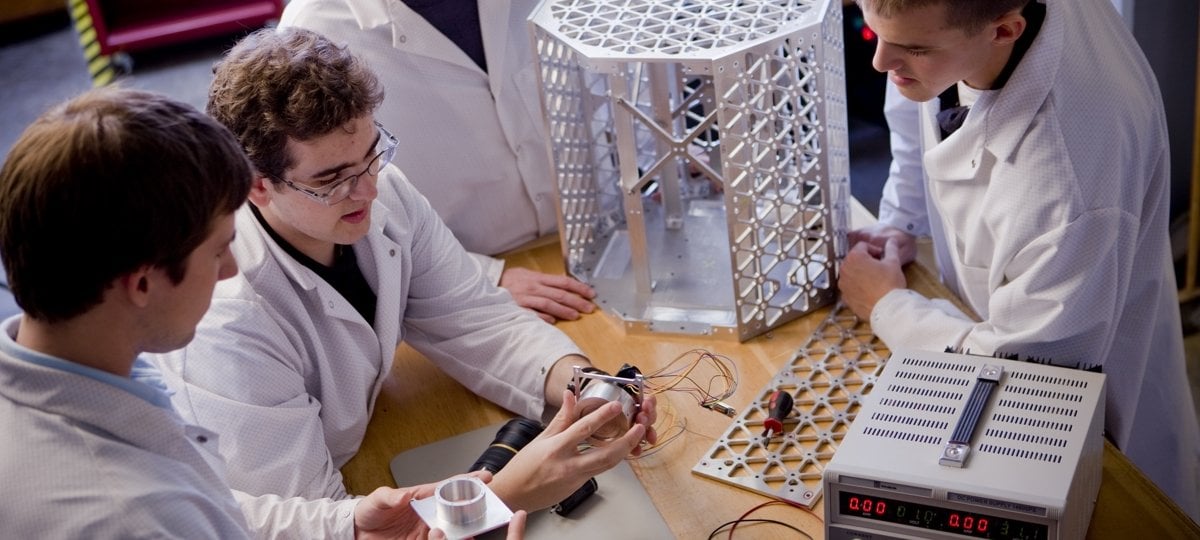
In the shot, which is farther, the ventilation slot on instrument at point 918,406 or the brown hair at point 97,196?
the ventilation slot on instrument at point 918,406

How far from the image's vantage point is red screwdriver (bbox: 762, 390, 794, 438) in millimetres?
1584

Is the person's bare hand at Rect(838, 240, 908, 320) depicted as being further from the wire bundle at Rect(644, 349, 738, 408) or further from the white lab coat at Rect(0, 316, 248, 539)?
the white lab coat at Rect(0, 316, 248, 539)

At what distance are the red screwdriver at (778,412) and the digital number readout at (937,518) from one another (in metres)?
0.30

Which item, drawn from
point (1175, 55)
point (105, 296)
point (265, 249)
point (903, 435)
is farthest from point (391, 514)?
point (1175, 55)

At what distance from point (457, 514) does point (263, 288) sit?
443 millimetres

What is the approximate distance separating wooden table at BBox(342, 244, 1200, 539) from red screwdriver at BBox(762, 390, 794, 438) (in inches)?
2.7

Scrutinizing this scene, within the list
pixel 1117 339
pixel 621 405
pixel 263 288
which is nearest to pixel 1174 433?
pixel 1117 339

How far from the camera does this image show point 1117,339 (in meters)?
1.59

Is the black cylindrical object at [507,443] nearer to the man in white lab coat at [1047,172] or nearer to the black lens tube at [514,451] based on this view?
the black lens tube at [514,451]

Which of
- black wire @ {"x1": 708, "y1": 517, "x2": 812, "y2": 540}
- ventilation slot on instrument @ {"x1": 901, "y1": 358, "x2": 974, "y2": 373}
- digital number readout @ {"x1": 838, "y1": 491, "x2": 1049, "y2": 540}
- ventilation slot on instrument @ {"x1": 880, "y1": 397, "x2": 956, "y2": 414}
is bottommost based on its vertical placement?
black wire @ {"x1": 708, "y1": 517, "x2": 812, "y2": 540}

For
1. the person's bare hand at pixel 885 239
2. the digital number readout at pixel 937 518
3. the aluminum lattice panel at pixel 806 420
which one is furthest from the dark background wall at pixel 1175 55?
the digital number readout at pixel 937 518

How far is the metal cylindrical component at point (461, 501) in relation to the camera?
1.28 metres

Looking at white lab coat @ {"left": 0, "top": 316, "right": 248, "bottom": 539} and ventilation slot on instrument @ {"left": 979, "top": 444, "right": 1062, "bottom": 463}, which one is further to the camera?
ventilation slot on instrument @ {"left": 979, "top": 444, "right": 1062, "bottom": 463}

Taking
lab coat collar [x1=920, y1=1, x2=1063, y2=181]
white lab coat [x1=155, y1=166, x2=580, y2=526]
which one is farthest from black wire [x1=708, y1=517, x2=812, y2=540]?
lab coat collar [x1=920, y1=1, x2=1063, y2=181]
